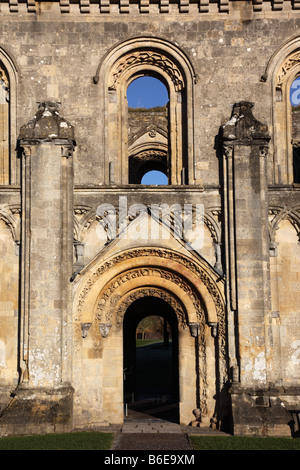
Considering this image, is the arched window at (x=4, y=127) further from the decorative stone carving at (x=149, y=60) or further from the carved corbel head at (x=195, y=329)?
the carved corbel head at (x=195, y=329)

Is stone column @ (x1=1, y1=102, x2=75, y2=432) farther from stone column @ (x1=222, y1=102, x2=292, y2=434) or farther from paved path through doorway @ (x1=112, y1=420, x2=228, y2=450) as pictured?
stone column @ (x1=222, y1=102, x2=292, y2=434)

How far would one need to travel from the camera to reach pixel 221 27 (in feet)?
49.2

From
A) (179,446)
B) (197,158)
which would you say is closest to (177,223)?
(197,158)

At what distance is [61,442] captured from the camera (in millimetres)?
11477

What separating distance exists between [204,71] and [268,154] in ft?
8.67

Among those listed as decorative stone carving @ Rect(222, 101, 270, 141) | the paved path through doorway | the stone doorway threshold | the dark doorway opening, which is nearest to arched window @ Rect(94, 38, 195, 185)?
decorative stone carving @ Rect(222, 101, 270, 141)

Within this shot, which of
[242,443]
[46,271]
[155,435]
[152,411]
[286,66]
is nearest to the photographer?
[242,443]

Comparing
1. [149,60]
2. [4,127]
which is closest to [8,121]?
[4,127]

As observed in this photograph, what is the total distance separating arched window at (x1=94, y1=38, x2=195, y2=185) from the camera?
1466 centimetres

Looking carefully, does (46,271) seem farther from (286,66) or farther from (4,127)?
(286,66)

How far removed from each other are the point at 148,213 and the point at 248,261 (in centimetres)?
259

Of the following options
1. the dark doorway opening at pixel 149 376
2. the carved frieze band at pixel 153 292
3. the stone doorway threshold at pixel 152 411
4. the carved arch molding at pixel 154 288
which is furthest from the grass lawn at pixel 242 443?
the carved frieze band at pixel 153 292

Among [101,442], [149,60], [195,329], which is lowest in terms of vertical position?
[101,442]
